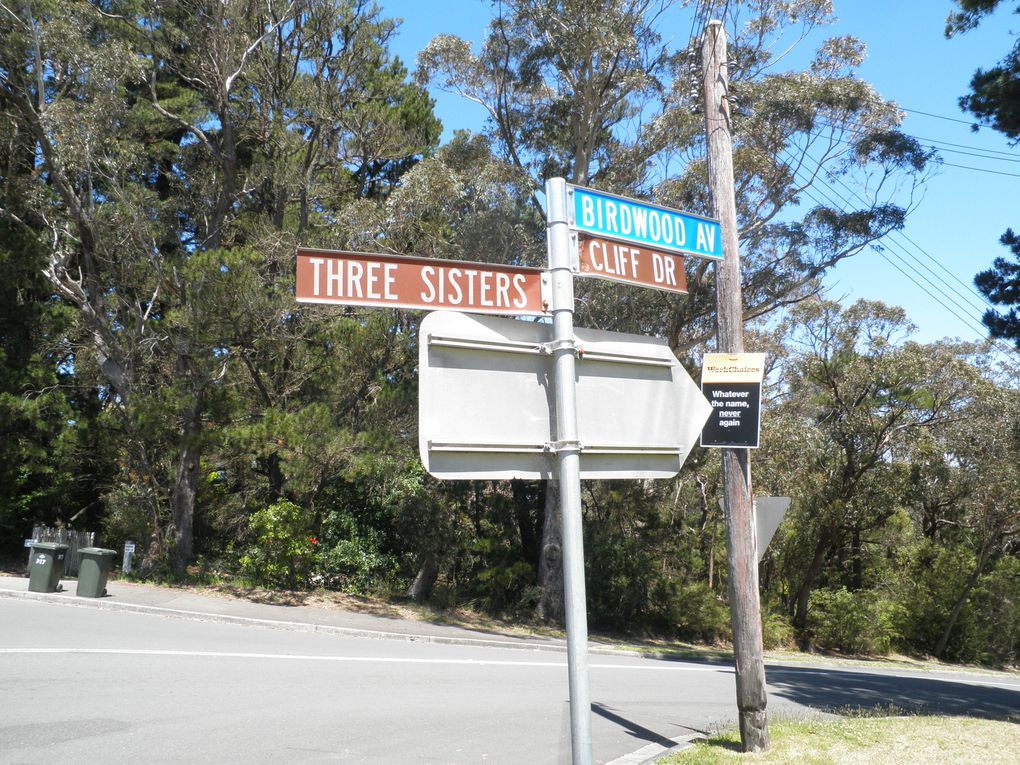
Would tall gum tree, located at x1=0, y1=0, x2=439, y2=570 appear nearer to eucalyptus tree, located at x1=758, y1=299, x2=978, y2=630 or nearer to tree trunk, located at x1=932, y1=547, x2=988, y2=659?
eucalyptus tree, located at x1=758, y1=299, x2=978, y2=630

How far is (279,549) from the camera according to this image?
18922 mm

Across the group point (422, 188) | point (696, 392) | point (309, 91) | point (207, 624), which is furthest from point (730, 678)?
point (309, 91)

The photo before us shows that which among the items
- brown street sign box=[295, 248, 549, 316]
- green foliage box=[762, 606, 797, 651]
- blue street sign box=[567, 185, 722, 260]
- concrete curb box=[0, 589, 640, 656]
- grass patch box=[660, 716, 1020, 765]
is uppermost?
blue street sign box=[567, 185, 722, 260]

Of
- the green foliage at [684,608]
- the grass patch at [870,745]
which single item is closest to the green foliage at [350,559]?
the green foliage at [684,608]

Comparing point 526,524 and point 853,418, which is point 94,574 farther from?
point 853,418

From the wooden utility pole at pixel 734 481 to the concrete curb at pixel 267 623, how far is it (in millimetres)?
9264

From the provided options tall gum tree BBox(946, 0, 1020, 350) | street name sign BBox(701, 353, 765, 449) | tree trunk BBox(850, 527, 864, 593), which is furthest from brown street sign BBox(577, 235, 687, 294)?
tree trunk BBox(850, 527, 864, 593)

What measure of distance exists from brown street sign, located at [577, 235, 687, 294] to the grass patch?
4.49 meters

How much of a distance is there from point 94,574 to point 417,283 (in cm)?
1566

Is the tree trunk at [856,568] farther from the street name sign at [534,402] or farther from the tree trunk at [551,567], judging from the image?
the street name sign at [534,402]

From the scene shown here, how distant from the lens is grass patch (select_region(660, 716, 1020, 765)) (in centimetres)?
689

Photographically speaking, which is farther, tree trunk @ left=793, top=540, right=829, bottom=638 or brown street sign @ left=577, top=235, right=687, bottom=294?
tree trunk @ left=793, top=540, right=829, bottom=638

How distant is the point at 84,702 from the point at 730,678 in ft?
32.7

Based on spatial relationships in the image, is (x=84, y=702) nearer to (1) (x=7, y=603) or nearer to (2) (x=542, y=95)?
(1) (x=7, y=603)
